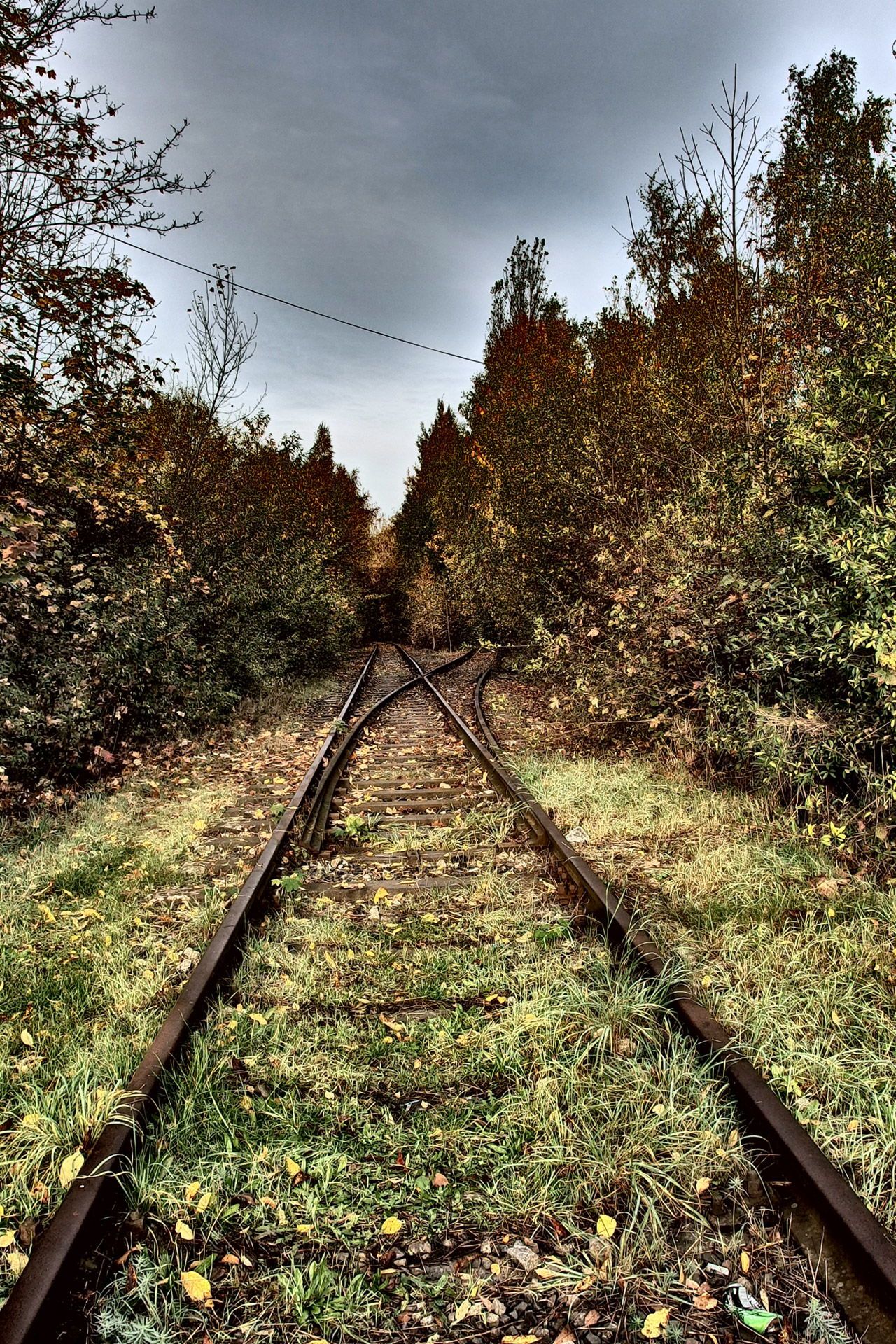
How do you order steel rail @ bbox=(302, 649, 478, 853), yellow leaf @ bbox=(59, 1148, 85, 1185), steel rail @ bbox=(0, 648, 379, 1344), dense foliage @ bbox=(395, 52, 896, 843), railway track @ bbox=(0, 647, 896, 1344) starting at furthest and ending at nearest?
1. steel rail @ bbox=(302, 649, 478, 853)
2. dense foliage @ bbox=(395, 52, 896, 843)
3. yellow leaf @ bbox=(59, 1148, 85, 1185)
4. railway track @ bbox=(0, 647, 896, 1344)
5. steel rail @ bbox=(0, 648, 379, 1344)

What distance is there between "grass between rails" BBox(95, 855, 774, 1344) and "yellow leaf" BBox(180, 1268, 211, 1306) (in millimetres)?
20

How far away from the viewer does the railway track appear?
1.84 m

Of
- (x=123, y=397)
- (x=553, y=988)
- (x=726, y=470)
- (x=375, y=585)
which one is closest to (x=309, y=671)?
(x=123, y=397)

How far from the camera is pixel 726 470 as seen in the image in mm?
5340

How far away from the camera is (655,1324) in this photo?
1.76m

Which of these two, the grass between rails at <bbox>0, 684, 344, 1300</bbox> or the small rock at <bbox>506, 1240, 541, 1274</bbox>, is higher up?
the grass between rails at <bbox>0, 684, 344, 1300</bbox>

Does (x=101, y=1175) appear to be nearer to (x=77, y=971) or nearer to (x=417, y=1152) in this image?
(x=417, y=1152)

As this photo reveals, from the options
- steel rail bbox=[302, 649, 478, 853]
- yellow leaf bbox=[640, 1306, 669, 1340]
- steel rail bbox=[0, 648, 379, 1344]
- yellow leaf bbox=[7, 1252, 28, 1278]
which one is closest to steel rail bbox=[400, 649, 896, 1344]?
yellow leaf bbox=[640, 1306, 669, 1340]

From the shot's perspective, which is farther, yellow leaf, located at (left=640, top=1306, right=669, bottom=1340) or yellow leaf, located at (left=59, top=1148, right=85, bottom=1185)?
yellow leaf, located at (left=59, top=1148, right=85, bottom=1185)

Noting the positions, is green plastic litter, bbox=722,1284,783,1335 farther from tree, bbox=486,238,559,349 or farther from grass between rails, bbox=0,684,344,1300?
tree, bbox=486,238,559,349

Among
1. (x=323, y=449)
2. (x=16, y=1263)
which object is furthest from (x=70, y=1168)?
(x=323, y=449)

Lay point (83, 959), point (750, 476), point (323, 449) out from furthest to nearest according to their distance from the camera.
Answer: point (323, 449)
point (750, 476)
point (83, 959)

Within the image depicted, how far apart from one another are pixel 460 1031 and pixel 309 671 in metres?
14.1

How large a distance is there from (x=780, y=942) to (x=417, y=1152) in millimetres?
2099
